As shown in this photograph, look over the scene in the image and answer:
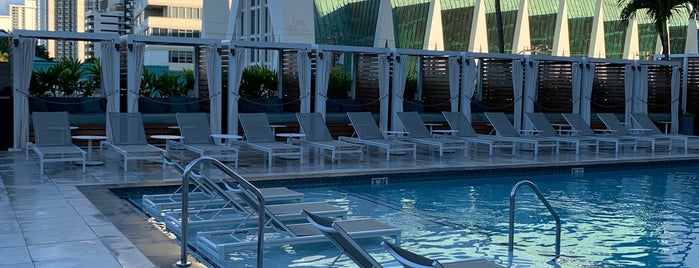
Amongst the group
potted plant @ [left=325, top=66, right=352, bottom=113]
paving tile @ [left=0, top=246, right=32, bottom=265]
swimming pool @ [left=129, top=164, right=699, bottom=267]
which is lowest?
swimming pool @ [left=129, top=164, right=699, bottom=267]

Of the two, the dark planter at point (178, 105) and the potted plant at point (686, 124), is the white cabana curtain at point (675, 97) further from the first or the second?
the dark planter at point (178, 105)

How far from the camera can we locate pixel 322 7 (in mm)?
36281

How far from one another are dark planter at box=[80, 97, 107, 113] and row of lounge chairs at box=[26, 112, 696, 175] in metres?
2.16

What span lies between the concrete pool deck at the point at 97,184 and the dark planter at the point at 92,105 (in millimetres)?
2864

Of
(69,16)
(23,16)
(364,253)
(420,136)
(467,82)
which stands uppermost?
(23,16)

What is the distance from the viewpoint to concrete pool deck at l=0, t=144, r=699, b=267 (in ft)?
17.0

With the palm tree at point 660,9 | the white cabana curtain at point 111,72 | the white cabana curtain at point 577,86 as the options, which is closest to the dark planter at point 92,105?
the white cabana curtain at point 111,72

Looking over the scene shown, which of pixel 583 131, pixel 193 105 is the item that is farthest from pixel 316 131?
pixel 583 131

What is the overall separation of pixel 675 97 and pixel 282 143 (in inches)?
469

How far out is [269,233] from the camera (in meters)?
6.65

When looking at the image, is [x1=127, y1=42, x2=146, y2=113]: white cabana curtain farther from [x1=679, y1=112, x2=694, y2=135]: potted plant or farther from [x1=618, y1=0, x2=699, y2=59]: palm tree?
[x1=679, y1=112, x2=694, y2=135]: potted plant

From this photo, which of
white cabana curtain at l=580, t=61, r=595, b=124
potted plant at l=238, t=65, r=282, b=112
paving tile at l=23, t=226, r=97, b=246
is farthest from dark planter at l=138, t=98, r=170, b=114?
white cabana curtain at l=580, t=61, r=595, b=124

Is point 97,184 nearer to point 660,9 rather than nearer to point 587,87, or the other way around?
point 587,87

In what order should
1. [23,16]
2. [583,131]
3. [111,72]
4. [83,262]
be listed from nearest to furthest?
[83,262] < [111,72] < [583,131] < [23,16]
